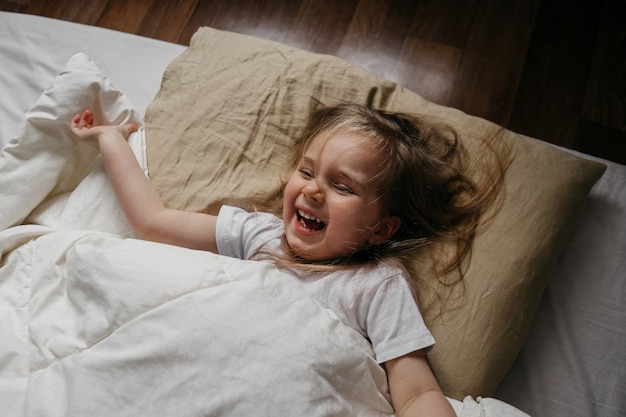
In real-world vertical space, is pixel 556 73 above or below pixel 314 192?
above

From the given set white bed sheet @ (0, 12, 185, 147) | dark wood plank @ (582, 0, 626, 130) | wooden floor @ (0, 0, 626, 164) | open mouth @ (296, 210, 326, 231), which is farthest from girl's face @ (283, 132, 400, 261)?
dark wood plank @ (582, 0, 626, 130)

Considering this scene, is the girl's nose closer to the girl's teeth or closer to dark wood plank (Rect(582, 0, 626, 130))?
the girl's teeth

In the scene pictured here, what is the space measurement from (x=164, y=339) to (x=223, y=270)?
0.44 ft

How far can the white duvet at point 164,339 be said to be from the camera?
0.70 m

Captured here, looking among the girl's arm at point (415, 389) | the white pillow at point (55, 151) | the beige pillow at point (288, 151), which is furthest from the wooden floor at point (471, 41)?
the girl's arm at point (415, 389)

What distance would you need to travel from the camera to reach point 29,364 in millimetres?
764

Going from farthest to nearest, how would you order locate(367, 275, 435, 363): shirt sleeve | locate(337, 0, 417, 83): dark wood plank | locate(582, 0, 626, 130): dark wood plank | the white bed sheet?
locate(337, 0, 417, 83): dark wood plank, locate(582, 0, 626, 130): dark wood plank, the white bed sheet, locate(367, 275, 435, 363): shirt sleeve

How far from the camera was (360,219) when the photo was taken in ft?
2.92

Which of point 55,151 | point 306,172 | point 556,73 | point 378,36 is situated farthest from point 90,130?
point 556,73

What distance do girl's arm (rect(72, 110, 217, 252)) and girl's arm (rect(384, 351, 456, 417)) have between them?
40 cm

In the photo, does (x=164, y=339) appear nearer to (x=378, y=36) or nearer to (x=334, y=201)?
(x=334, y=201)

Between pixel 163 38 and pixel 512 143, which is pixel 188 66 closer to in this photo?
pixel 163 38

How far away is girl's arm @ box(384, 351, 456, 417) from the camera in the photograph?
79cm

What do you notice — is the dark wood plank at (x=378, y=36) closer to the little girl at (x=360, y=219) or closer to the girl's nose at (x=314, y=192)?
the little girl at (x=360, y=219)
